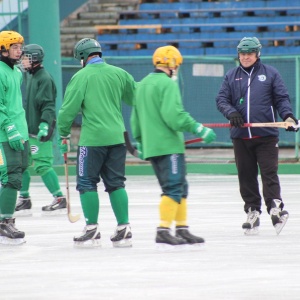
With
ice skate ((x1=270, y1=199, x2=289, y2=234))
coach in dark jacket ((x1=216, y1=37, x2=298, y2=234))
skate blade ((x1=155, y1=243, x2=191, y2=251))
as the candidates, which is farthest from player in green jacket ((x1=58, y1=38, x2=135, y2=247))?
ice skate ((x1=270, y1=199, x2=289, y2=234))

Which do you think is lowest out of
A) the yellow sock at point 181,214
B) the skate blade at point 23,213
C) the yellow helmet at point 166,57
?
the skate blade at point 23,213

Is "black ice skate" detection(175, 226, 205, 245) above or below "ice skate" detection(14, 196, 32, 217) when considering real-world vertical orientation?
above

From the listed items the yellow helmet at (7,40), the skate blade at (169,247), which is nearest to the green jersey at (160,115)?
the skate blade at (169,247)

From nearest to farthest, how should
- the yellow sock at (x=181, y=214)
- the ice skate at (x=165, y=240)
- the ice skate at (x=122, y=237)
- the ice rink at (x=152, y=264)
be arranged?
the ice rink at (x=152, y=264) < the ice skate at (x=165, y=240) < the yellow sock at (x=181, y=214) < the ice skate at (x=122, y=237)

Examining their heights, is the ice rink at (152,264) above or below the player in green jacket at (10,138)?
below

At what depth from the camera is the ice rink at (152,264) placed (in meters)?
7.57

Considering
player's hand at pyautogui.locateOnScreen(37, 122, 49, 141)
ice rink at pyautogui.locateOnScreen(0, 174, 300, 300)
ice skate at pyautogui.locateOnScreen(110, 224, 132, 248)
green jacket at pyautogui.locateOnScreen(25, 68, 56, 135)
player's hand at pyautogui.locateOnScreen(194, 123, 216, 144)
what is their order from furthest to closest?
1. green jacket at pyautogui.locateOnScreen(25, 68, 56, 135)
2. player's hand at pyautogui.locateOnScreen(37, 122, 49, 141)
3. ice skate at pyautogui.locateOnScreen(110, 224, 132, 248)
4. player's hand at pyautogui.locateOnScreen(194, 123, 216, 144)
5. ice rink at pyautogui.locateOnScreen(0, 174, 300, 300)

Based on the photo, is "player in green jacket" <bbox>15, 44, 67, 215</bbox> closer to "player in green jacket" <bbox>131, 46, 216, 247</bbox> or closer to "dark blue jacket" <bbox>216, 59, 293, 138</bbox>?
"dark blue jacket" <bbox>216, 59, 293, 138</bbox>

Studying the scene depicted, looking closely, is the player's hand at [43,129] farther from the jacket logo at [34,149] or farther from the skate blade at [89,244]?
the skate blade at [89,244]

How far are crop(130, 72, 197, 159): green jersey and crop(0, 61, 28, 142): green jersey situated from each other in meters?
1.39

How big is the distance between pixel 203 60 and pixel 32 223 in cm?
900

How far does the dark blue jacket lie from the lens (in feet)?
34.7

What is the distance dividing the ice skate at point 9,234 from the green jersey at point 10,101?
783 mm

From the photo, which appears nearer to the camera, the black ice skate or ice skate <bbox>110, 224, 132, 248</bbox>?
the black ice skate
